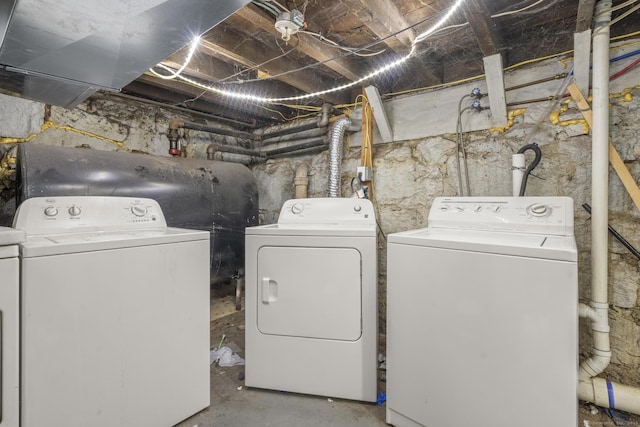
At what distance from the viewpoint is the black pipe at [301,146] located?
2.78 metres

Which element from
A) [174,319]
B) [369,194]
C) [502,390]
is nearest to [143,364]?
[174,319]

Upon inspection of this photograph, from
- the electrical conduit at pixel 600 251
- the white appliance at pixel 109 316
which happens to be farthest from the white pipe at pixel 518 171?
the white appliance at pixel 109 316

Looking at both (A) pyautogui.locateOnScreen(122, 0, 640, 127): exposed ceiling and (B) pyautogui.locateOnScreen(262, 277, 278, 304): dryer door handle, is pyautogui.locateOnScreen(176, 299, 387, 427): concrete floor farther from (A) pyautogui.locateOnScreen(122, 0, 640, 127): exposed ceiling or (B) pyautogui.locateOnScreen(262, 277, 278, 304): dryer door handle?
(A) pyautogui.locateOnScreen(122, 0, 640, 127): exposed ceiling

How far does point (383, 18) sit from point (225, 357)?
2.24 m

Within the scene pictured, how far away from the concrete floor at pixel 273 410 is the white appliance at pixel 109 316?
0.34 feet

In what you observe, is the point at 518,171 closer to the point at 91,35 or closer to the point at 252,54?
the point at 252,54

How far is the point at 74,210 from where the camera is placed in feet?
4.68

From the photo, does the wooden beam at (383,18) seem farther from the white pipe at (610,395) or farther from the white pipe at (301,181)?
the white pipe at (610,395)

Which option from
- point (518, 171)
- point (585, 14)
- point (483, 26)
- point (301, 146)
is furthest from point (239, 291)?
point (585, 14)

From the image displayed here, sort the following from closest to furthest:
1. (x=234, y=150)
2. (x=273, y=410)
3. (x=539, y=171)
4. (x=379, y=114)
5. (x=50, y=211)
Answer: (x=50, y=211), (x=273, y=410), (x=539, y=171), (x=379, y=114), (x=234, y=150)

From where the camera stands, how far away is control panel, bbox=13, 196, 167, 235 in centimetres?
132

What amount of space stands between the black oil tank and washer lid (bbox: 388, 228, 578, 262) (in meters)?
1.65

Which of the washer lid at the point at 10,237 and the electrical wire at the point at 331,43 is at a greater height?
the electrical wire at the point at 331,43

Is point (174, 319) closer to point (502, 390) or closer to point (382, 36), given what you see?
point (502, 390)
